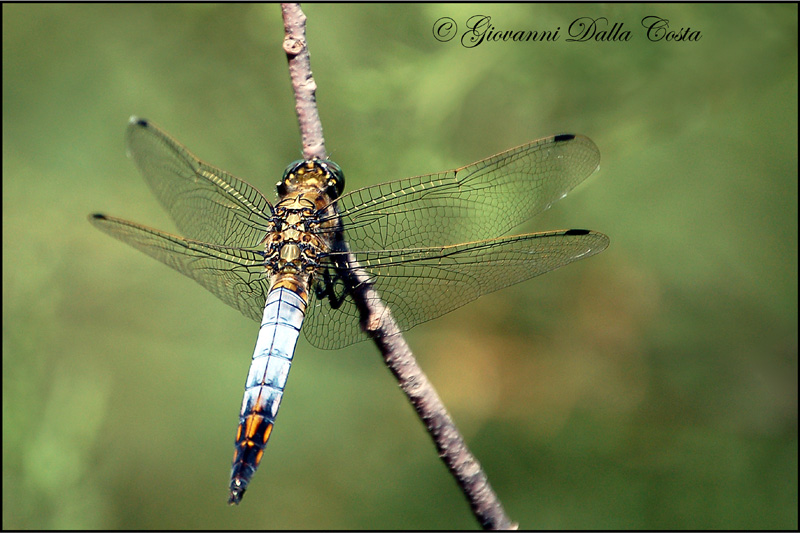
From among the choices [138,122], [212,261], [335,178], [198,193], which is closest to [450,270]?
[335,178]

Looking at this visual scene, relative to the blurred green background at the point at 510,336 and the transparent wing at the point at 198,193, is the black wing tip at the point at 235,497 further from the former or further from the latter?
the blurred green background at the point at 510,336

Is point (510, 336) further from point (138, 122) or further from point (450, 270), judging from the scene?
point (138, 122)

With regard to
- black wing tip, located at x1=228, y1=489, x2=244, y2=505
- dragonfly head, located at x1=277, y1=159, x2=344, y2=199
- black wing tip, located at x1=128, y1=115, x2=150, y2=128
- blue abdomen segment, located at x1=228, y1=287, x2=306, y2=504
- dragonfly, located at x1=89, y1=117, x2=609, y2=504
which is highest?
black wing tip, located at x1=128, y1=115, x2=150, y2=128

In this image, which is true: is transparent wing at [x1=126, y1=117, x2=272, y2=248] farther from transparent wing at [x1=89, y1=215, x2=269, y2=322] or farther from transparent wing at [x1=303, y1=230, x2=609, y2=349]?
transparent wing at [x1=303, y1=230, x2=609, y2=349]

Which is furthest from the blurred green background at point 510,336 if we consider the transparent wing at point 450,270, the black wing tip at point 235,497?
the black wing tip at point 235,497

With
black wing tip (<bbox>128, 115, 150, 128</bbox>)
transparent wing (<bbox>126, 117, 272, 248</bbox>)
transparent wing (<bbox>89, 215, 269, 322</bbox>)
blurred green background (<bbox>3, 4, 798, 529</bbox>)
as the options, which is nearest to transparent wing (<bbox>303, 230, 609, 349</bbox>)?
transparent wing (<bbox>89, 215, 269, 322</bbox>)

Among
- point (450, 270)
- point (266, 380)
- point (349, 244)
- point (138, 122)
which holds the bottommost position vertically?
point (266, 380)
